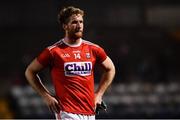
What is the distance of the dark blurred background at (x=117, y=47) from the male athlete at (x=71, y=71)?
581 centimetres

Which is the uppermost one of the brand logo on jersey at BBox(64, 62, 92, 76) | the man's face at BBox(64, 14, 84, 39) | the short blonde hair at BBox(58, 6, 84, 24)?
the short blonde hair at BBox(58, 6, 84, 24)

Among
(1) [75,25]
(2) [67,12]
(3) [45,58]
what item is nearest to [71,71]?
(3) [45,58]

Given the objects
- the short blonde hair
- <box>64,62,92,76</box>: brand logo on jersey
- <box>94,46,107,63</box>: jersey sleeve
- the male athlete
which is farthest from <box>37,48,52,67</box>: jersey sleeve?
<box>94,46,107,63</box>: jersey sleeve

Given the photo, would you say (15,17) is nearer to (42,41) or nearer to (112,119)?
(42,41)

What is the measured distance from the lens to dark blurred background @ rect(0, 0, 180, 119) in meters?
12.0

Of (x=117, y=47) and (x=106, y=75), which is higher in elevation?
(x=106, y=75)

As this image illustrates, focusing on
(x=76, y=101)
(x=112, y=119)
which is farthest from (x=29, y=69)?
(x=112, y=119)

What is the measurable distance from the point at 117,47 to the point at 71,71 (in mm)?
6362

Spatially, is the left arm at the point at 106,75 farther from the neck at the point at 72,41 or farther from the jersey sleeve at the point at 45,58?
the jersey sleeve at the point at 45,58

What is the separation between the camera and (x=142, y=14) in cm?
1231

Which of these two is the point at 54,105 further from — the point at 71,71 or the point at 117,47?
the point at 117,47

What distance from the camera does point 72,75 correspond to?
6.05 meters

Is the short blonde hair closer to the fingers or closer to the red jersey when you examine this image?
the red jersey

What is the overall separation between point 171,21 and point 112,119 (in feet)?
6.17
